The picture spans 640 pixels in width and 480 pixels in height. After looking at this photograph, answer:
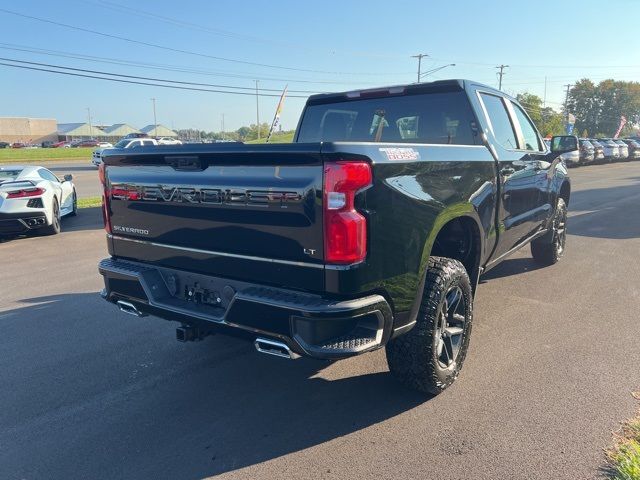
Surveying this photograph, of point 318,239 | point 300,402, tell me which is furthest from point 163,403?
point 318,239

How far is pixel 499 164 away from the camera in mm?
4145

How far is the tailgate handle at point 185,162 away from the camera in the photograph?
116 inches

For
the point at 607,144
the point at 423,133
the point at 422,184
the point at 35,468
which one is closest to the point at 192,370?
the point at 35,468

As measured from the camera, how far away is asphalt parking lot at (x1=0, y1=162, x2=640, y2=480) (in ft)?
8.93

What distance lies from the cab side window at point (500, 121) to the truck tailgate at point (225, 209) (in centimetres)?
256

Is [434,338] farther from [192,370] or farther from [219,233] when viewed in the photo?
[192,370]

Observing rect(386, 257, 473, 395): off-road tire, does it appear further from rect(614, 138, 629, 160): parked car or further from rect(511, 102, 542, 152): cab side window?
rect(614, 138, 629, 160): parked car

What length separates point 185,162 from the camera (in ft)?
9.88

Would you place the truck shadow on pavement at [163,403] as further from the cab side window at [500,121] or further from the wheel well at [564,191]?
the wheel well at [564,191]

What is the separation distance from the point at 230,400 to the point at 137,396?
65 centimetres

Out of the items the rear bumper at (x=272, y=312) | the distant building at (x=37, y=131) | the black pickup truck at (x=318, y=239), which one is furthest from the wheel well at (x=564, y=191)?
the distant building at (x=37, y=131)

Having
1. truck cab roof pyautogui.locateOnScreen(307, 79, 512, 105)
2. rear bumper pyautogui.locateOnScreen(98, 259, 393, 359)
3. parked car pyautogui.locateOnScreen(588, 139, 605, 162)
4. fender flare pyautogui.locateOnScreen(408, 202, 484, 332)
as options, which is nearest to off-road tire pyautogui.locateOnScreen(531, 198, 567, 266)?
truck cab roof pyautogui.locateOnScreen(307, 79, 512, 105)

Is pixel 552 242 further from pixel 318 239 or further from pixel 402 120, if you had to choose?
pixel 318 239

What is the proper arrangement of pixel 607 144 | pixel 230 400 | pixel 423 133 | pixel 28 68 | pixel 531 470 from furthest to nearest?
pixel 607 144
pixel 28 68
pixel 423 133
pixel 230 400
pixel 531 470
